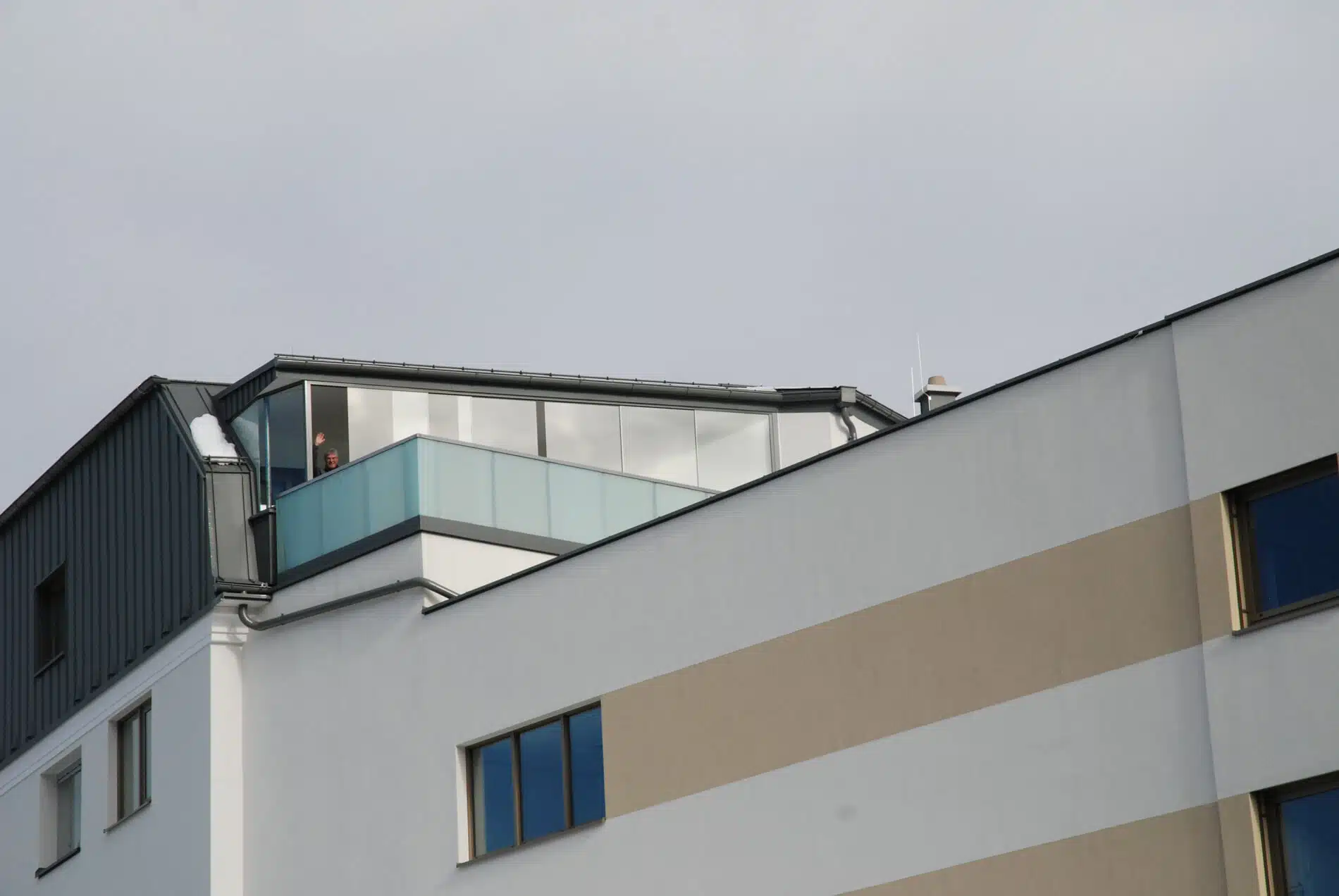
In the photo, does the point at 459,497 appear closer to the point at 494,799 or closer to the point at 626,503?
the point at 626,503

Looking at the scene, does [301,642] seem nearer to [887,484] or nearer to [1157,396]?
[887,484]

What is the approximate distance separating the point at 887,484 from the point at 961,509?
101 centimetres

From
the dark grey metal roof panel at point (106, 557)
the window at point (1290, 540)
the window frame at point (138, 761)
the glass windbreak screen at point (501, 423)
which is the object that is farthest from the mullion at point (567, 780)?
the window at point (1290, 540)

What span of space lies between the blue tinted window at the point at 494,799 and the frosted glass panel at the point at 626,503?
4.18 meters

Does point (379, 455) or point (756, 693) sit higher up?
point (379, 455)

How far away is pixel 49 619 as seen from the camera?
114 feet

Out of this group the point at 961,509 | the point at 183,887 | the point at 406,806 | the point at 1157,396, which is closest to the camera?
the point at 1157,396

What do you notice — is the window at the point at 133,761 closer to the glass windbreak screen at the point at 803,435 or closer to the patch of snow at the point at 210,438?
the patch of snow at the point at 210,438

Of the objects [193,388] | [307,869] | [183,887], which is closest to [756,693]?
[307,869]

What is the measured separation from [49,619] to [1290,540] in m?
21.9

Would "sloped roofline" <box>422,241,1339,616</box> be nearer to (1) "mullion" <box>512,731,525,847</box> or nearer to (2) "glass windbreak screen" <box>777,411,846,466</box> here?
(1) "mullion" <box>512,731,525,847</box>

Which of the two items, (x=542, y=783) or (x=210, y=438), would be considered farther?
(x=210, y=438)

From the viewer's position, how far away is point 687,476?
3334 cm

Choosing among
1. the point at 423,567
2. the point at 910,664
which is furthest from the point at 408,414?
the point at 910,664
